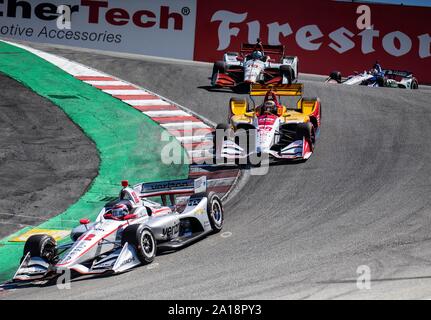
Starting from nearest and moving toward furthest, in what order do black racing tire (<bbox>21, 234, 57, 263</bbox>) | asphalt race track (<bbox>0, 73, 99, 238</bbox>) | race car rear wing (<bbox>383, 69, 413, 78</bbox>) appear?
1. black racing tire (<bbox>21, 234, 57, 263</bbox>)
2. asphalt race track (<bbox>0, 73, 99, 238</bbox>)
3. race car rear wing (<bbox>383, 69, 413, 78</bbox>)

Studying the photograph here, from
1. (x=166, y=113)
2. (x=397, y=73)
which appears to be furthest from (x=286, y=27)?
(x=166, y=113)

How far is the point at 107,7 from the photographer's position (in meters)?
32.2

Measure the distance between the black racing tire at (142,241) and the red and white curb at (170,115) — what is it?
13.1ft

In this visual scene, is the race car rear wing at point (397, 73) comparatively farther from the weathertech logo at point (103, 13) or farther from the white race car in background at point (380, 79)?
the weathertech logo at point (103, 13)

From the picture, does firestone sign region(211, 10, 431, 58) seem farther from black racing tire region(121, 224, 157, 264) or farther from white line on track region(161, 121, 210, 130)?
black racing tire region(121, 224, 157, 264)

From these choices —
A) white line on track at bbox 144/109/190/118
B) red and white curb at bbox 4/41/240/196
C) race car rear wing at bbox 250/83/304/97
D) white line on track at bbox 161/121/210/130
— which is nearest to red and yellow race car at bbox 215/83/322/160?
race car rear wing at bbox 250/83/304/97

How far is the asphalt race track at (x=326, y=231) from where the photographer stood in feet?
29.7

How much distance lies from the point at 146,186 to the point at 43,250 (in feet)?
8.26

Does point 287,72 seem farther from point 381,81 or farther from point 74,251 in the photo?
point 74,251

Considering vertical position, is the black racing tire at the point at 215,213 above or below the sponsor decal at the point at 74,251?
above

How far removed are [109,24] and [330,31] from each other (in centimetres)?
909

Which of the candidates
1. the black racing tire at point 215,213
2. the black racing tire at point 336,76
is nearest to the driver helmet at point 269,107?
the black racing tire at point 215,213

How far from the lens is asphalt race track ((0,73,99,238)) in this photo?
47.4ft

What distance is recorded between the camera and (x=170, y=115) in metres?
20.6
